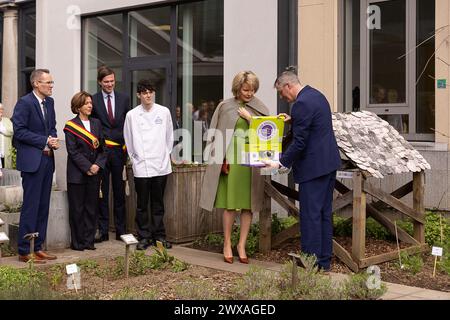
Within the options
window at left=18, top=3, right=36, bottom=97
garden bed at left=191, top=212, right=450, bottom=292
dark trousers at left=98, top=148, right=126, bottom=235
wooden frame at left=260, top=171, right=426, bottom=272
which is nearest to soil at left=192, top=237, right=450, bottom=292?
garden bed at left=191, top=212, right=450, bottom=292

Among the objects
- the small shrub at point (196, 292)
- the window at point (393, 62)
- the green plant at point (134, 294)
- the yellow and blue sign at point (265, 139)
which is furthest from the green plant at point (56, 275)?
the window at point (393, 62)

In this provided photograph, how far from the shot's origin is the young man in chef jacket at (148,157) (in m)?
8.42

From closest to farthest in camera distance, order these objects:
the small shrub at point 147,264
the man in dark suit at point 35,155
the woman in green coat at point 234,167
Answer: the small shrub at point 147,264, the woman in green coat at point 234,167, the man in dark suit at point 35,155

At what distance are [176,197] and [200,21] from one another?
421 cm

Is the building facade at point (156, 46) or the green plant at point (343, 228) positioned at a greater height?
the building facade at point (156, 46)

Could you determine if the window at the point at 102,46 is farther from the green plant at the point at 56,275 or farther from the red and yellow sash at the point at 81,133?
the green plant at the point at 56,275

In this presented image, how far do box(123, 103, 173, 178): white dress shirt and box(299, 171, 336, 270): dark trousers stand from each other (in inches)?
84.5

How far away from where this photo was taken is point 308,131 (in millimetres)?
6770

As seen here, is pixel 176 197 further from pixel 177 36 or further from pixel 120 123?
pixel 177 36

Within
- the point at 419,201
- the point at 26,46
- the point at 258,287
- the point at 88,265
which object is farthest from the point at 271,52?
the point at 26,46

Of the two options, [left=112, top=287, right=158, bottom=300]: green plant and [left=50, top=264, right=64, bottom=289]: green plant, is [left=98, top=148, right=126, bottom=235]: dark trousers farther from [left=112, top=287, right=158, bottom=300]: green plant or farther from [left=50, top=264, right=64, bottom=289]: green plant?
[left=112, top=287, right=158, bottom=300]: green plant

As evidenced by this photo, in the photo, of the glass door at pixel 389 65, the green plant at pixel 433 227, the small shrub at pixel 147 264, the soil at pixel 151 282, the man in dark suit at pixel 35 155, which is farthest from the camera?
the glass door at pixel 389 65

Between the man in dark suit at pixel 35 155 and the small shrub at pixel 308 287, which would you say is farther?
the man in dark suit at pixel 35 155

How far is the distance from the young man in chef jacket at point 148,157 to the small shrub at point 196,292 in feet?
8.62
